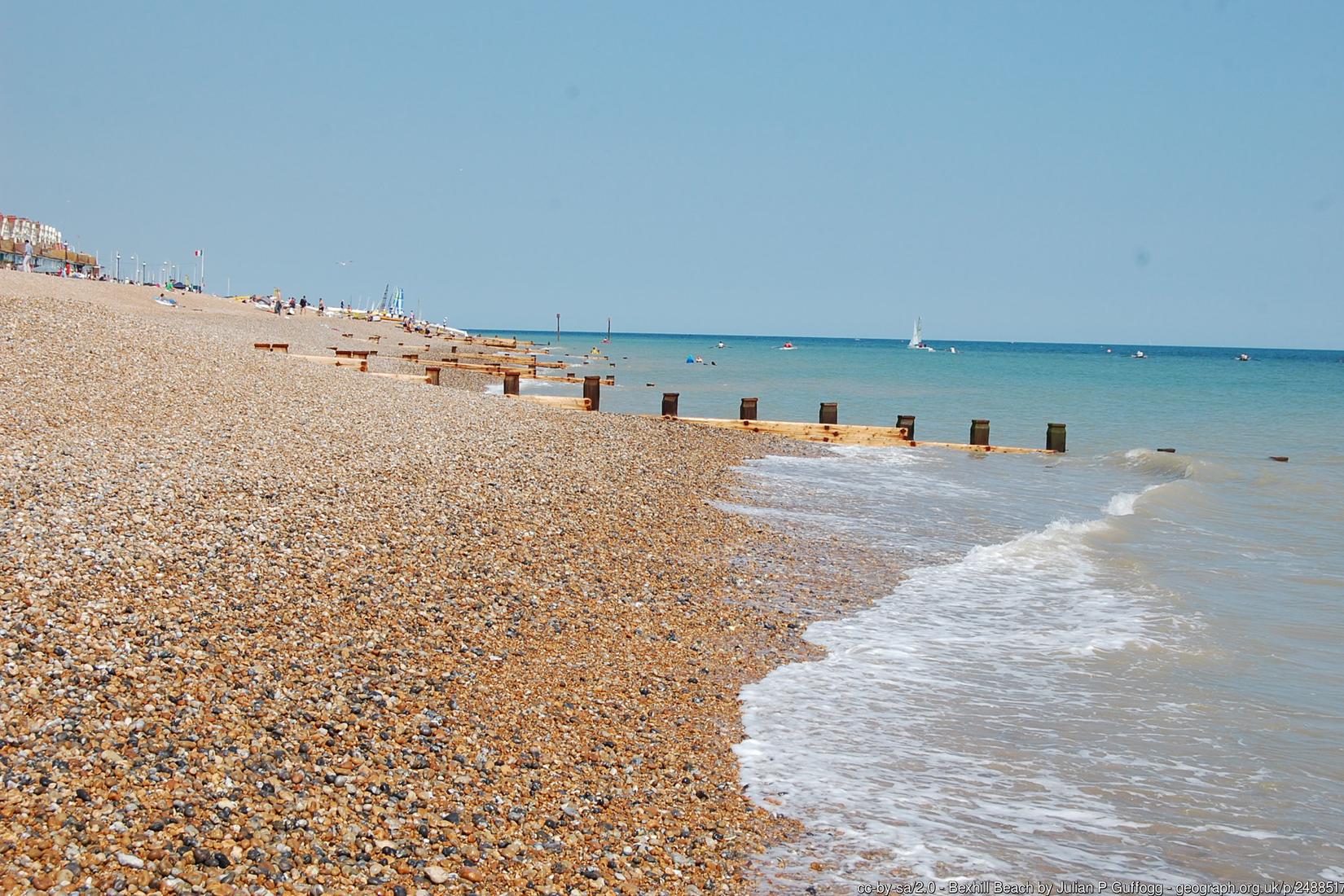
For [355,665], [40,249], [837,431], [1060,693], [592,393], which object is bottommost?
[1060,693]

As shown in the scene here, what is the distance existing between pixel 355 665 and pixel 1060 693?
515cm

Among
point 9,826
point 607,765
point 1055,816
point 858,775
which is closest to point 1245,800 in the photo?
point 1055,816

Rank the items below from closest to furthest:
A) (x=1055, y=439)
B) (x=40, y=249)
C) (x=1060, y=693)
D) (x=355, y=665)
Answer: (x=355, y=665)
(x=1060, y=693)
(x=1055, y=439)
(x=40, y=249)

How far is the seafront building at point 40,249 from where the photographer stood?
279 feet

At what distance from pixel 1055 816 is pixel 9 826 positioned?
514cm

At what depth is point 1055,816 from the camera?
18.8ft

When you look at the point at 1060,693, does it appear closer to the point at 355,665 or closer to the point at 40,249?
the point at 355,665

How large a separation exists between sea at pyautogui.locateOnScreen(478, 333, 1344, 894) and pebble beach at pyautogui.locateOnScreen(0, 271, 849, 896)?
0.55 m

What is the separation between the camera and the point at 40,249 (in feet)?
303

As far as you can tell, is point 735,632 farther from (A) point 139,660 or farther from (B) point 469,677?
(A) point 139,660

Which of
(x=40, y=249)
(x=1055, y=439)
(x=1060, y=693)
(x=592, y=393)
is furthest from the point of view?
(x=40, y=249)

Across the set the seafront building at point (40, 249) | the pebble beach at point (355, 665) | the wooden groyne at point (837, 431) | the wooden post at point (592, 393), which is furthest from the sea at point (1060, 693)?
the seafront building at point (40, 249)

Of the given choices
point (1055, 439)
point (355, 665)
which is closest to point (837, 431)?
point (1055, 439)

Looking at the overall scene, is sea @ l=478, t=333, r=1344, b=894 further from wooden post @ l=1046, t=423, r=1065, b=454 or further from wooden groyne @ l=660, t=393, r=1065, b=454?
wooden post @ l=1046, t=423, r=1065, b=454
